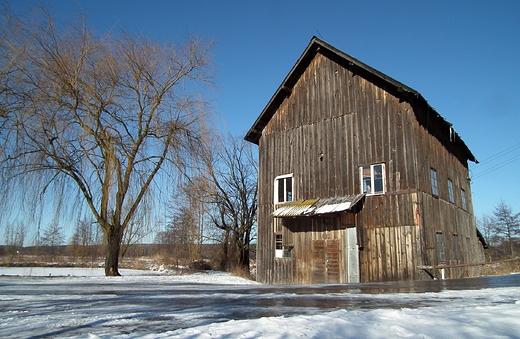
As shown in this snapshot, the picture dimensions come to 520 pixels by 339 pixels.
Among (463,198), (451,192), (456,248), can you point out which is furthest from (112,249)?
(463,198)

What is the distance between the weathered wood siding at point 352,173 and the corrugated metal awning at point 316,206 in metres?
0.42

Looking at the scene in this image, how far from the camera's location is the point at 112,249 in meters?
16.8

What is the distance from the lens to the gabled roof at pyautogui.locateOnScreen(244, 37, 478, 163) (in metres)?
15.6

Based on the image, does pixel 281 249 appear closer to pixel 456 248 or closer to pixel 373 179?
pixel 373 179

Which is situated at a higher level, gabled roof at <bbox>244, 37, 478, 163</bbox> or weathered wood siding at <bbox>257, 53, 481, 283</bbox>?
gabled roof at <bbox>244, 37, 478, 163</bbox>

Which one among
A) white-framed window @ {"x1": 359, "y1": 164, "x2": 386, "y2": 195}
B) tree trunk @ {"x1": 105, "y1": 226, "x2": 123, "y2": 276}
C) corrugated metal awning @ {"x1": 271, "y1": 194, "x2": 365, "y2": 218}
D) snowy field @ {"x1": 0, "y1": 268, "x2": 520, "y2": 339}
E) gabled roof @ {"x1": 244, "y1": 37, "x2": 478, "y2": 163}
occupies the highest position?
gabled roof @ {"x1": 244, "y1": 37, "x2": 478, "y2": 163}

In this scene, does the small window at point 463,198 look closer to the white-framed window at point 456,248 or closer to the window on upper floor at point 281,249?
the white-framed window at point 456,248

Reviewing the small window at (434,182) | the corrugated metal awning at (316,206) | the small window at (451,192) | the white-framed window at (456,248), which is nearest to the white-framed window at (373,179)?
the corrugated metal awning at (316,206)

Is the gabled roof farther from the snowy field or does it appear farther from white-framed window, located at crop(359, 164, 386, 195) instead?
the snowy field

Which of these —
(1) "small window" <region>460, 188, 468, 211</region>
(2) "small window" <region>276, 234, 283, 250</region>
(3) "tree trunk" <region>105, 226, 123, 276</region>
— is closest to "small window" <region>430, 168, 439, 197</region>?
(1) "small window" <region>460, 188, 468, 211</region>

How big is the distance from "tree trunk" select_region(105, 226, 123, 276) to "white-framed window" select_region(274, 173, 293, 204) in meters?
7.36

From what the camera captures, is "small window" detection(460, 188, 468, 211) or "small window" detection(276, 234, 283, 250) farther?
"small window" detection(460, 188, 468, 211)

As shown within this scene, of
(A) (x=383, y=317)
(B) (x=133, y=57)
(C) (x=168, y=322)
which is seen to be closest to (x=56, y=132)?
(B) (x=133, y=57)

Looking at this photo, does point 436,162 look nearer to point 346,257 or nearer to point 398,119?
point 398,119
